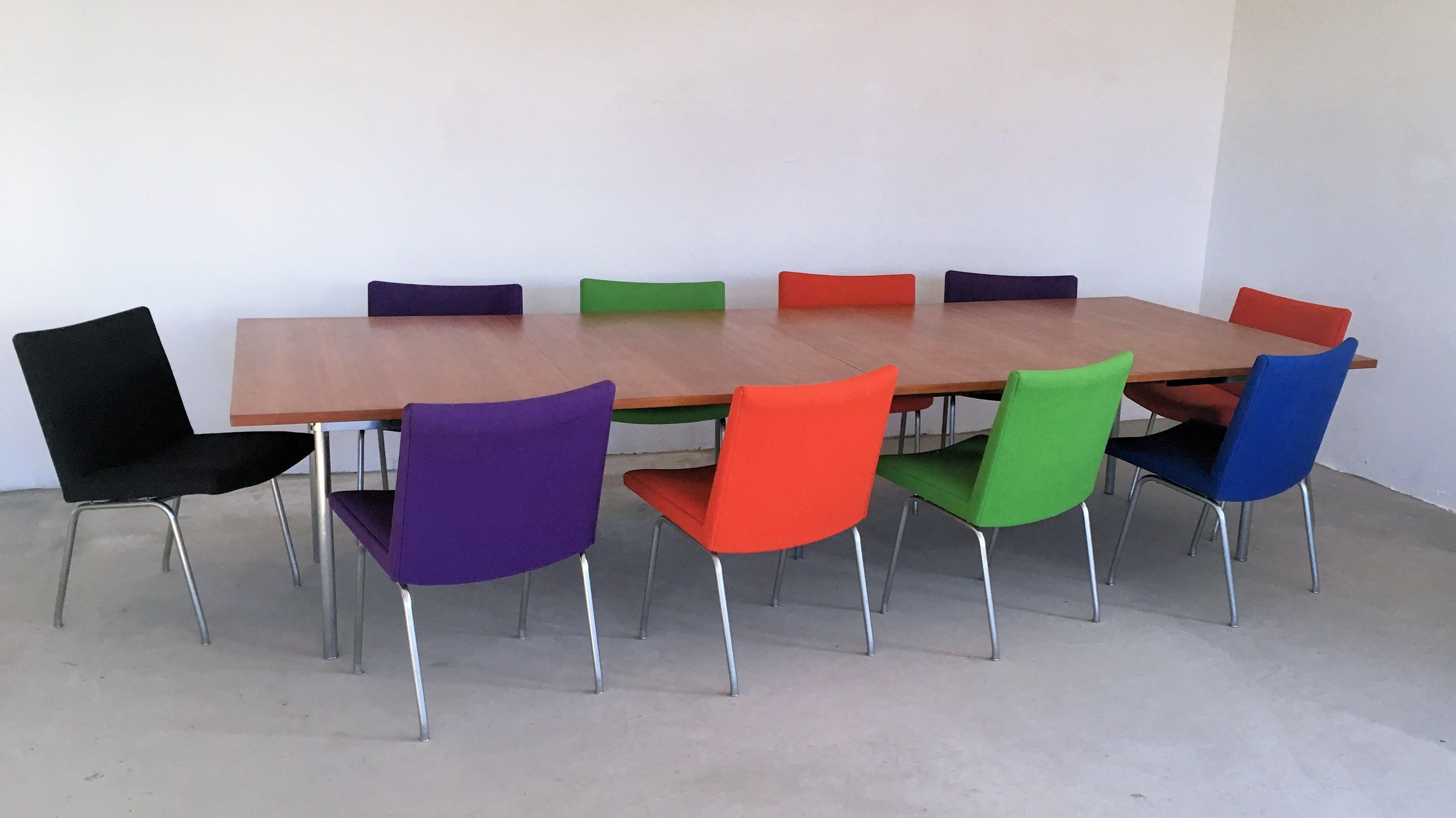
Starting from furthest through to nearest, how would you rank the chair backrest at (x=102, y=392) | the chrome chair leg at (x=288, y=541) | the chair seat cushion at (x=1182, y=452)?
the chrome chair leg at (x=288, y=541) → the chair seat cushion at (x=1182, y=452) → the chair backrest at (x=102, y=392)

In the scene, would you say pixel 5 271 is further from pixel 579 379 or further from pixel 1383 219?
pixel 1383 219

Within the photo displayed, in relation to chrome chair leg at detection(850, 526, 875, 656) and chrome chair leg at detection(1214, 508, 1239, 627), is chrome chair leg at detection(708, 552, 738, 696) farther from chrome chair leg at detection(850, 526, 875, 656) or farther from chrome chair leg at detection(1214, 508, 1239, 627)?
chrome chair leg at detection(1214, 508, 1239, 627)

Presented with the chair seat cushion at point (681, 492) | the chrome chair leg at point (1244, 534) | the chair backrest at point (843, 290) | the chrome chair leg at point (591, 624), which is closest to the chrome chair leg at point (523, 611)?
the chrome chair leg at point (591, 624)

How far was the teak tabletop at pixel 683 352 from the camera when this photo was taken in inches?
107

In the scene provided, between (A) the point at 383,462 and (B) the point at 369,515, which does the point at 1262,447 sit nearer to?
(B) the point at 369,515

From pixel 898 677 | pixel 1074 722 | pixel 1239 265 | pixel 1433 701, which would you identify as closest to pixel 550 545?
pixel 898 677

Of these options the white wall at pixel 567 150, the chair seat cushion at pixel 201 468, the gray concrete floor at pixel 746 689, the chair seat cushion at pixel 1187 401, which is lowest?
the gray concrete floor at pixel 746 689

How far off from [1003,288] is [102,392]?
3.24m

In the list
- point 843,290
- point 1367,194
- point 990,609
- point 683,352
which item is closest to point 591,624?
point 683,352

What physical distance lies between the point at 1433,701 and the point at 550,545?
2270mm

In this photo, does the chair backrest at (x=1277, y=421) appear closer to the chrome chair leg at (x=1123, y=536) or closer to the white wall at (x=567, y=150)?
the chrome chair leg at (x=1123, y=536)

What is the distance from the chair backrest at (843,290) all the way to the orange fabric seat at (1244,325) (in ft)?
3.06

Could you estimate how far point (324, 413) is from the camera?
2.48 metres

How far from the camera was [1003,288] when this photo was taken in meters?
4.54
